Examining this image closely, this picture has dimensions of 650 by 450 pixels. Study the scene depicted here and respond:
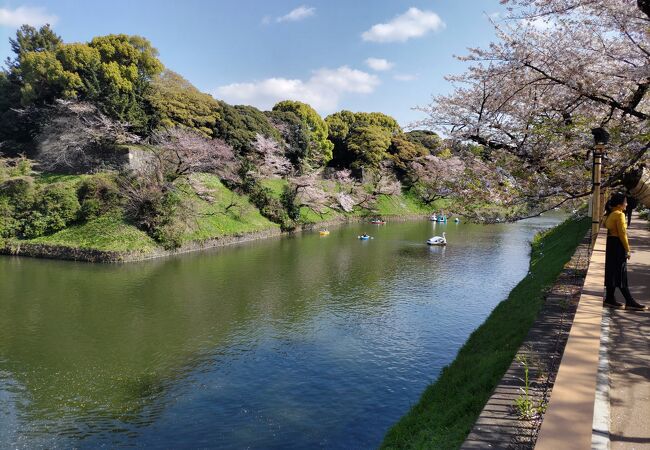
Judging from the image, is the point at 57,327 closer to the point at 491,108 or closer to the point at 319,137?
the point at 491,108

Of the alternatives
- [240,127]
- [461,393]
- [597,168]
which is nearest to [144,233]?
[240,127]

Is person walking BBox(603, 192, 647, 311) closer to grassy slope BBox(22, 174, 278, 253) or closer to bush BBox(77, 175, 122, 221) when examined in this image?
grassy slope BBox(22, 174, 278, 253)

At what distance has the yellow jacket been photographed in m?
6.10

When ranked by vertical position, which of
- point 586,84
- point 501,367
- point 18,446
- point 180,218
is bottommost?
point 18,446

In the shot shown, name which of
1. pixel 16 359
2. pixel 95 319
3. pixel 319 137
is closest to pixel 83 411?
pixel 16 359

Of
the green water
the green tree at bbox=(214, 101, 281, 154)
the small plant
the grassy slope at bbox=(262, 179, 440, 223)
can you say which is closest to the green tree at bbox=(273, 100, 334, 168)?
the grassy slope at bbox=(262, 179, 440, 223)

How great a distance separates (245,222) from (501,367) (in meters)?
28.2

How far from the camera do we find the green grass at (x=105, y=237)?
922 inches

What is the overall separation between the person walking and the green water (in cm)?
478

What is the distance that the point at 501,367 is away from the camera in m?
7.21

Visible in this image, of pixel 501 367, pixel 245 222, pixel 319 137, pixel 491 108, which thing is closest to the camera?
pixel 501 367

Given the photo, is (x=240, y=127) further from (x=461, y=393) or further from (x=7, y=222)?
(x=461, y=393)

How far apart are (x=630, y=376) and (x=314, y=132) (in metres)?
49.5

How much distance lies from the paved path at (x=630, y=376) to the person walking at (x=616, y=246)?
515mm
